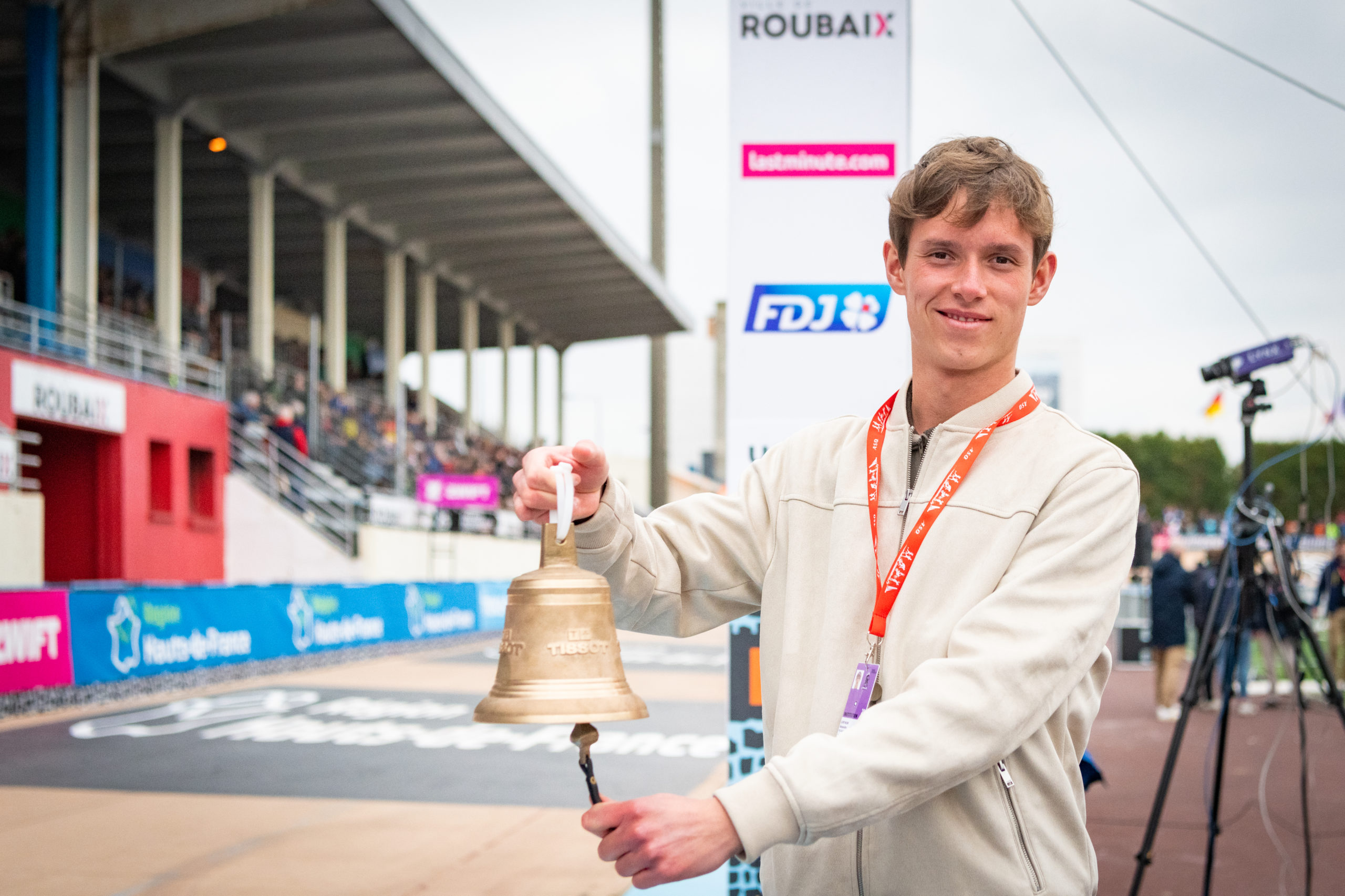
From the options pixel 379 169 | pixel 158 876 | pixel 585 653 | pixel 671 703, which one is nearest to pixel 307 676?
pixel 671 703

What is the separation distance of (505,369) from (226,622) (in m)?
35.8

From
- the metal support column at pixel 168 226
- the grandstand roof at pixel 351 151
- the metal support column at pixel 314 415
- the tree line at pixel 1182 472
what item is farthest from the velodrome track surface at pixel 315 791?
the tree line at pixel 1182 472

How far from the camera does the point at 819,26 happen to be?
16.4ft

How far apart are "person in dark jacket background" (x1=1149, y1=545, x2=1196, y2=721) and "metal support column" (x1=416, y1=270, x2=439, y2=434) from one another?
1124 inches

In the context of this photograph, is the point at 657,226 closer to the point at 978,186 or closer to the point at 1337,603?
the point at 1337,603

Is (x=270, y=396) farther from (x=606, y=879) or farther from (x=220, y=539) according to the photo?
(x=606, y=879)

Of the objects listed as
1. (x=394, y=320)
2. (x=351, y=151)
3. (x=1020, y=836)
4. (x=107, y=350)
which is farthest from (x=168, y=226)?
(x=1020, y=836)

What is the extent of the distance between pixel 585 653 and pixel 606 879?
4580 millimetres

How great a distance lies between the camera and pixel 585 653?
6.28 ft

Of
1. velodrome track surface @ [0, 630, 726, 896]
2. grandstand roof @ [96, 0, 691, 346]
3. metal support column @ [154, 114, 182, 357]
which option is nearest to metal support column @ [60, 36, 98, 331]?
grandstand roof @ [96, 0, 691, 346]

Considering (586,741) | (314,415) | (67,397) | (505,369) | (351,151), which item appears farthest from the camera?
(505,369)

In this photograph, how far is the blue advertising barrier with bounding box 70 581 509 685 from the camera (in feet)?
37.6

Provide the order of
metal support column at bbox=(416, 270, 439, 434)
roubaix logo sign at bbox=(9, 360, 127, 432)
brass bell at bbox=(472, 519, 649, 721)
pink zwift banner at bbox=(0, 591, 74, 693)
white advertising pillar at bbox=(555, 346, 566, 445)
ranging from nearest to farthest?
brass bell at bbox=(472, 519, 649, 721), pink zwift banner at bbox=(0, 591, 74, 693), roubaix logo sign at bbox=(9, 360, 127, 432), metal support column at bbox=(416, 270, 439, 434), white advertising pillar at bbox=(555, 346, 566, 445)

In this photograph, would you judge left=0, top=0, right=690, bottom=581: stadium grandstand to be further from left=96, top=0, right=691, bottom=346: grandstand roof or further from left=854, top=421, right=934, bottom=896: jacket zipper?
left=854, top=421, right=934, bottom=896: jacket zipper
